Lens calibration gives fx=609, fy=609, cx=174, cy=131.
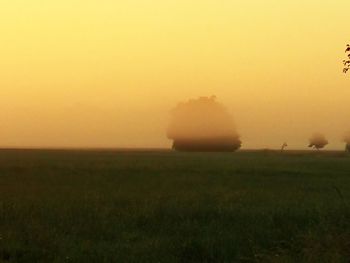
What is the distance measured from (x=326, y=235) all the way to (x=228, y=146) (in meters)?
133

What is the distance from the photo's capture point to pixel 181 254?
14000 mm

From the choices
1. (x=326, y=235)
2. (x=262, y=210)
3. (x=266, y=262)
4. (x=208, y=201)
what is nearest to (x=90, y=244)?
(x=266, y=262)

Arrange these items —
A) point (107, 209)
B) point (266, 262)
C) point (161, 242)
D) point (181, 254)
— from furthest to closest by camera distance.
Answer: point (107, 209) → point (161, 242) → point (181, 254) → point (266, 262)

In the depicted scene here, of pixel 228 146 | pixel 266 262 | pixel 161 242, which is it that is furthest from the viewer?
pixel 228 146

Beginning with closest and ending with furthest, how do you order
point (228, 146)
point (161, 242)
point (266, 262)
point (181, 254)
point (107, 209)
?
point (266, 262) → point (181, 254) → point (161, 242) → point (107, 209) → point (228, 146)

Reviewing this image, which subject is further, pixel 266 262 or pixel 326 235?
pixel 326 235

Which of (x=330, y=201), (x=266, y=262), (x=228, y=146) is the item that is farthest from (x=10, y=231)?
(x=228, y=146)

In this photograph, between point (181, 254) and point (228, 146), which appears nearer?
point (181, 254)

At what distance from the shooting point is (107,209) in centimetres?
2008

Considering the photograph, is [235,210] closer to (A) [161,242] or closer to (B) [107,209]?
(B) [107,209]

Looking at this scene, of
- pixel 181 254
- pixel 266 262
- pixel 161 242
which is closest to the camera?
A: pixel 266 262

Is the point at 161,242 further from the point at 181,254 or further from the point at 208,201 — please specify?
the point at 208,201

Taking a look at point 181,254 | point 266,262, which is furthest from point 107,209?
point 266,262

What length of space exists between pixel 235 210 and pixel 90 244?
6930mm
